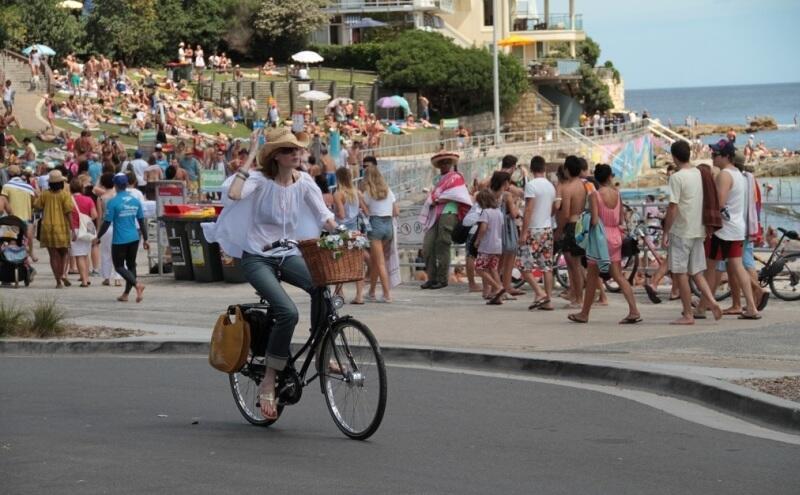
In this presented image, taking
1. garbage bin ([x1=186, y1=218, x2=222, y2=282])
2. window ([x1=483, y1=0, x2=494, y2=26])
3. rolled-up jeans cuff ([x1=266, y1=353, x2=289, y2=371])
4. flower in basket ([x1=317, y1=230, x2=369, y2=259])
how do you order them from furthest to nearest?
window ([x1=483, y1=0, x2=494, y2=26]) < garbage bin ([x1=186, y1=218, x2=222, y2=282]) < rolled-up jeans cuff ([x1=266, y1=353, x2=289, y2=371]) < flower in basket ([x1=317, y1=230, x2=369, y2=259])

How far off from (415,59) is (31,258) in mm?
53407

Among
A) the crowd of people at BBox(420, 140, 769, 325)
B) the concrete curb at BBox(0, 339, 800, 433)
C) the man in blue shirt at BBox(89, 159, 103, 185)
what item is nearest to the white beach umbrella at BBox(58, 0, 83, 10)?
the man in blue shirt at BBox(89, 159, 103, 185)

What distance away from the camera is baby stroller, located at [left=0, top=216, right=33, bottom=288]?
21328 mm

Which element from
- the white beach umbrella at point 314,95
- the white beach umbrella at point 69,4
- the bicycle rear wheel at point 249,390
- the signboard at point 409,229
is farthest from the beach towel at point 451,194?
the white beach umbrella at point 69,4

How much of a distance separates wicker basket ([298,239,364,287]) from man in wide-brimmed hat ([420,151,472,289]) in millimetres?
10433

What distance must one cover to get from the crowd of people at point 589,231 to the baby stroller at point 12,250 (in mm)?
5783

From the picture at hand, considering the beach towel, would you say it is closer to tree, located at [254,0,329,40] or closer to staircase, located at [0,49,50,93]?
staircase, located at [0,49,50,93]

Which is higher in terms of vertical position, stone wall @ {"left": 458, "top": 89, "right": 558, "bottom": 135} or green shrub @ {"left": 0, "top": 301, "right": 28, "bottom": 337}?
stone wall @ {"left": 458, "top": 89, "right": 558, "bottom": 135}

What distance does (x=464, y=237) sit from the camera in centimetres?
1933

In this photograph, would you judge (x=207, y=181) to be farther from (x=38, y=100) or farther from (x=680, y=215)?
(x=38, y=100)

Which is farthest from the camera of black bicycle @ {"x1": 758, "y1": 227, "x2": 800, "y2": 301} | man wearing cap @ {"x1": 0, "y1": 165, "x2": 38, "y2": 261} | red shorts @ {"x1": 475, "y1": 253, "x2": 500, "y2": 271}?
man wearing cap @ {"x1": 0, "y1": 165, "x2": 38, "y2": 261}

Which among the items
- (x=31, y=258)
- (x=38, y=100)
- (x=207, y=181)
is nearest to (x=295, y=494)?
(x=31, y=258)

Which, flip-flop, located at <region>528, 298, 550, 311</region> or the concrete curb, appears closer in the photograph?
the concrete curb

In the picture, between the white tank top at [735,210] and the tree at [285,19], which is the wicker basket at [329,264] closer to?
the white tank top at [735,210]
